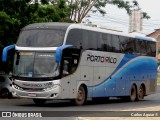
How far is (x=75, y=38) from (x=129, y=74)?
6.63m

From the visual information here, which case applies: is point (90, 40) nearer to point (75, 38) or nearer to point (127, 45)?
point (75, 38)

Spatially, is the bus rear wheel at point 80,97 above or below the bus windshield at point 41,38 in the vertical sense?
below

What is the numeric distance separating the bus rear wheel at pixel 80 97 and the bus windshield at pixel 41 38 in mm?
2880

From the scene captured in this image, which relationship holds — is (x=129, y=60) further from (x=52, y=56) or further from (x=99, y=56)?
(x=52, y=56)

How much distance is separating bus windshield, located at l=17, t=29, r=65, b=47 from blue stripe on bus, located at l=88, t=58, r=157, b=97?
3.55m

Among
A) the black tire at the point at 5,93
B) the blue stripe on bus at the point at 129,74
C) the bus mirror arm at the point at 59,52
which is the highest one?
the bus mirror arm at the point at 59,52

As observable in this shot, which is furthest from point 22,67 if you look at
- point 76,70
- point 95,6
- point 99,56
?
point 95,6

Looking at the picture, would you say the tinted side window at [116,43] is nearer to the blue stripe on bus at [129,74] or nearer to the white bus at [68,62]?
the white bus at [68,62]

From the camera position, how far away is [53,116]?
62.3ft

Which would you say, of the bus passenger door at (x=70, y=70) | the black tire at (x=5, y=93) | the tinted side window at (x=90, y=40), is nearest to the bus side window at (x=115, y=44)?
the tinted side window at (x=90, y=40)

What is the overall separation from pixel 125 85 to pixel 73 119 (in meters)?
12.3

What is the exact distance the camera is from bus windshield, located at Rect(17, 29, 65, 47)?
2370 cm

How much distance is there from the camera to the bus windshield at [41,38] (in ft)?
77.8

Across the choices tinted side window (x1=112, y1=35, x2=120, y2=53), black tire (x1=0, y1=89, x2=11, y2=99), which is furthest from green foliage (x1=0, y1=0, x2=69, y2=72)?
tinted side window (x1=112, y1=35, x2=120, y2=53)
